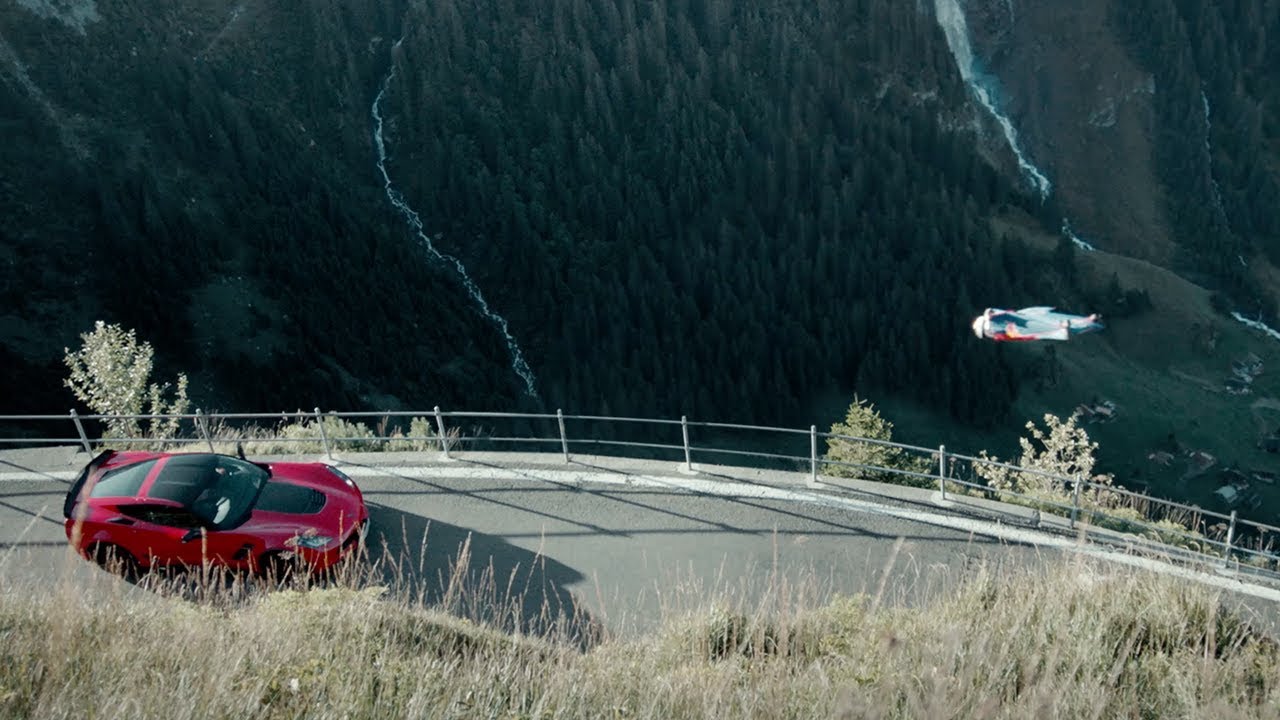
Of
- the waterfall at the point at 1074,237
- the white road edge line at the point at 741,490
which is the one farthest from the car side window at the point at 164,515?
the waterfall at the point at 1074,237

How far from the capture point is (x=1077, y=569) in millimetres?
7371

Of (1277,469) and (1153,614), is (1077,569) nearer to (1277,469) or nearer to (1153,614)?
(1153,614)

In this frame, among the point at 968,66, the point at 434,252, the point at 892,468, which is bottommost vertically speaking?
the point at 892,468

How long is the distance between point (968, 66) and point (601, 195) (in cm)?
4898

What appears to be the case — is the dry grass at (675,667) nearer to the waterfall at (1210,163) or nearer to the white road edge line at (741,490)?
the white road edge line at (741,490)

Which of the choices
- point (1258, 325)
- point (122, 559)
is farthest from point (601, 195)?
point (122, 559)

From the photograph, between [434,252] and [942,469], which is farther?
[434,252]

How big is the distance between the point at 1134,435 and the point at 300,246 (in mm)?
56679

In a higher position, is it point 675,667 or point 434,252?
point 434,252

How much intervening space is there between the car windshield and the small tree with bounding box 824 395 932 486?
25.4 ft

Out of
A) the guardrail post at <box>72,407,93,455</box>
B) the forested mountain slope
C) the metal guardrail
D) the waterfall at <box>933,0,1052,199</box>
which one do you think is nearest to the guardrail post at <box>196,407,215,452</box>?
the metal guardrail

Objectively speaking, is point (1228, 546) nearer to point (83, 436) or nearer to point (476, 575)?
point (476, 575)

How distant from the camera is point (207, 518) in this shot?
11.1 metres

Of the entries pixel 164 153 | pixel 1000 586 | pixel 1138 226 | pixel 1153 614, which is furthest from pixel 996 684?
pixel 1138 226
